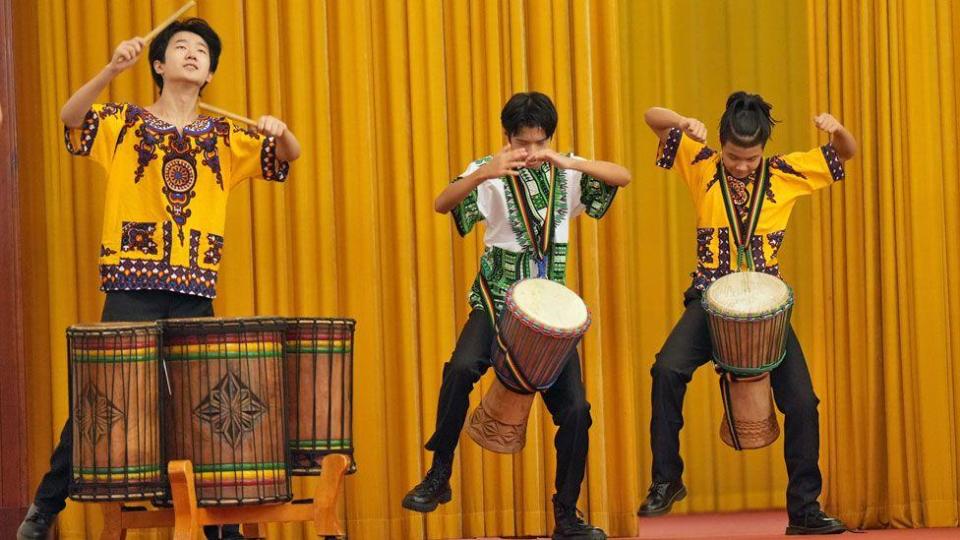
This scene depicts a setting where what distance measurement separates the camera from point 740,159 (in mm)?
4906

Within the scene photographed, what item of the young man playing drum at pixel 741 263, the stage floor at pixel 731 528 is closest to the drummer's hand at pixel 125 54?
the young man playing drum at pixel 741 263

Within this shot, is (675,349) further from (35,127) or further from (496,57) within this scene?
(35,127)

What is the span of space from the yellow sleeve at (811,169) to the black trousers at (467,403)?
3.45ft

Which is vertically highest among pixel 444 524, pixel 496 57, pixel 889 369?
pixel 496 57

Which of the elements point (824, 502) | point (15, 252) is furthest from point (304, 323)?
point (824, 502)

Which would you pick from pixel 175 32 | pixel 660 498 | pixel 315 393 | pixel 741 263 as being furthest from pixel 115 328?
pixel 741 263

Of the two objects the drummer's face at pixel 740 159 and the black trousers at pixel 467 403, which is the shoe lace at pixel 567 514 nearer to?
the black trousers at pixel 467 403

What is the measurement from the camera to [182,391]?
3.97m

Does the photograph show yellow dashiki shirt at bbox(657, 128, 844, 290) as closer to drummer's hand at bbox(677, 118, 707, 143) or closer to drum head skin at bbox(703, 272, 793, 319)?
drummer's hand at bbox(677, 118, 707, 143)

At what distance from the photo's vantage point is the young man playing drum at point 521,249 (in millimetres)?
4730

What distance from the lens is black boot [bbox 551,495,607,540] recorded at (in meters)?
4.82

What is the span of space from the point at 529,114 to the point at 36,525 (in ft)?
6.98

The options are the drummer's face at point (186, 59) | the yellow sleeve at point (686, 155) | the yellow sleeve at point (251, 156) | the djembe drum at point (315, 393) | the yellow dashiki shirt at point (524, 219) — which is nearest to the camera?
the djembe drum at point (315, 393)

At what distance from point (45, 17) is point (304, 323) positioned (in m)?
2.07
